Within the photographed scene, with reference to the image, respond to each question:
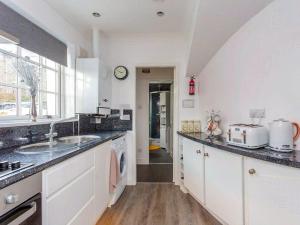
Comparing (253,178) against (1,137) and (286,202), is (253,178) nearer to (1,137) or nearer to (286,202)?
(286,202)

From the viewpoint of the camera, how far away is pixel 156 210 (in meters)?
2.41

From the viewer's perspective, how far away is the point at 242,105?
83.3 inches

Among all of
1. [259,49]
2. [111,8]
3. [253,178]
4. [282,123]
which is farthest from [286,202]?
[111,8]

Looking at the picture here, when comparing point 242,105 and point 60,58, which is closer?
point 242,105

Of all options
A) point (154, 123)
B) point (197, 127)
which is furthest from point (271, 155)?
point (154, 123)

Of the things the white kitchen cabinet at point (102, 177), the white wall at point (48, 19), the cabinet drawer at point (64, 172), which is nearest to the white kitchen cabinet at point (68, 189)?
the cabinet drawer at point (64, 172)

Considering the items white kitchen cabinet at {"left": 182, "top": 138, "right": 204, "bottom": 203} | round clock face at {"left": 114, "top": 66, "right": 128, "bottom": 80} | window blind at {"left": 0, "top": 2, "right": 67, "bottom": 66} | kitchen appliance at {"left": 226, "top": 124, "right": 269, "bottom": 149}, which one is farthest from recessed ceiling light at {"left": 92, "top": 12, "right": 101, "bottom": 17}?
kitchen appliance at {"left": 226, "top": 124, "right": 269, "bottom": 149}

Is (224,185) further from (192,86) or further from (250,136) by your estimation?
(192,86)

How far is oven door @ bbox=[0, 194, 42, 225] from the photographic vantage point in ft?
2.89

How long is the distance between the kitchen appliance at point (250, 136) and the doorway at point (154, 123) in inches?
80.6

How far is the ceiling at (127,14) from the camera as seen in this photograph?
2303 mm

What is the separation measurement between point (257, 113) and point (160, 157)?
3.73 meters

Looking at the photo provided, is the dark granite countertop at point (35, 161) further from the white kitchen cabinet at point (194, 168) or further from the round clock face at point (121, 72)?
the round clock face at point (121, 72)

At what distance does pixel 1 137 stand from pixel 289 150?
7.40 ft
